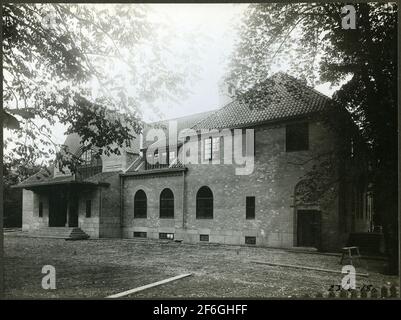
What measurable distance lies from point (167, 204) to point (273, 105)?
760cm

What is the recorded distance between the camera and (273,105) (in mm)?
12695

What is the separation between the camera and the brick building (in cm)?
1151

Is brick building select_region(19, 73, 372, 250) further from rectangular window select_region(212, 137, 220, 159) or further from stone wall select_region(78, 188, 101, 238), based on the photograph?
stone wall select_region(78, 188, 101, 238)

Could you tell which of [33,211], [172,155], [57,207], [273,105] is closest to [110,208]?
[57,207]

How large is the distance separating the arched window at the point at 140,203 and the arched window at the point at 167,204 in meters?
1.04

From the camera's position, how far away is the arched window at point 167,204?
16991 mm

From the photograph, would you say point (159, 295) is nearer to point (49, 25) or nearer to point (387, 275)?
point (387, 275)

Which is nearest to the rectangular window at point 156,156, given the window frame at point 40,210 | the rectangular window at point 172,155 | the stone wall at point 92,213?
the rectangular window at point 172,155

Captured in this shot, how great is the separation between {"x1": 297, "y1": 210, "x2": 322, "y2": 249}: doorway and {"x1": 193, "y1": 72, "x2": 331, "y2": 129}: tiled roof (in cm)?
363

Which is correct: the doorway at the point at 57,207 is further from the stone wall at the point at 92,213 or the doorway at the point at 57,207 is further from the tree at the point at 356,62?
the tree at the point at 356,62

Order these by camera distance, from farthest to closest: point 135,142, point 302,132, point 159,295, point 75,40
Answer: point 135,142 < point 302,132 < point 75,40 < point 159,295
